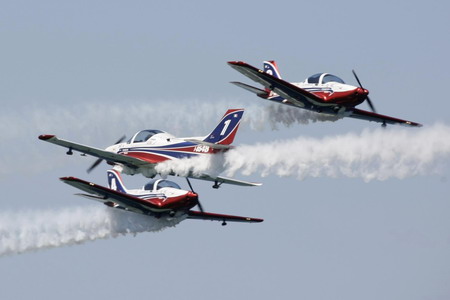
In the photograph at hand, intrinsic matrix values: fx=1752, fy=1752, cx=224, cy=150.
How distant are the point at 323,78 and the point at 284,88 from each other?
2.19 metres

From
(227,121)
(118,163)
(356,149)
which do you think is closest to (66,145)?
(118,163)

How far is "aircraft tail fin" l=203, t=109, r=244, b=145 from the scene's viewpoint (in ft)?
311

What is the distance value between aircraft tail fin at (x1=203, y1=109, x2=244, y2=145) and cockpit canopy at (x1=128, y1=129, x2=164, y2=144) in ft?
15.4

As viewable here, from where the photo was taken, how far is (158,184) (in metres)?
94.4

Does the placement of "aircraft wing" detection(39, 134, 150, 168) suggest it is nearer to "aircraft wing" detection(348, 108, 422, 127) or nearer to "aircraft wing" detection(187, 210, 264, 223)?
"aircraft wing" detection(187, 210, 264, 223)

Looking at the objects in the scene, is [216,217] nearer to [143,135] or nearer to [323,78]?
[143,135]

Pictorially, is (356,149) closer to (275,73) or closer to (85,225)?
(275,73)

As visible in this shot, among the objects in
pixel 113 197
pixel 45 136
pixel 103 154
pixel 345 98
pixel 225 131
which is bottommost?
pixel 113 197

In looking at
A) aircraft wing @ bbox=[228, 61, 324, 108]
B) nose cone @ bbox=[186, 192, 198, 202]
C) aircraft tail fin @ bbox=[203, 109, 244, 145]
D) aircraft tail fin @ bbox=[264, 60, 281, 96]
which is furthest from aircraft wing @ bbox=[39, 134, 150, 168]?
→ aircraft tail fin @ bbox=[264, 60, 281, 96]

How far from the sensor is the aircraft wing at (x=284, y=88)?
305 ft

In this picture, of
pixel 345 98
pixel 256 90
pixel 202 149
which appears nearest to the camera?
pixel 345 98

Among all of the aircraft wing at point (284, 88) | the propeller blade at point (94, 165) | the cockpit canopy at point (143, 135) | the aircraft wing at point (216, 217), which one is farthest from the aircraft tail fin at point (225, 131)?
the propeller blade at point (94, 165)

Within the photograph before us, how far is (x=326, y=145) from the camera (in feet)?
322

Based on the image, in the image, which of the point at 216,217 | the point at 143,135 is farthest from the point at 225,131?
the point at 216,217
